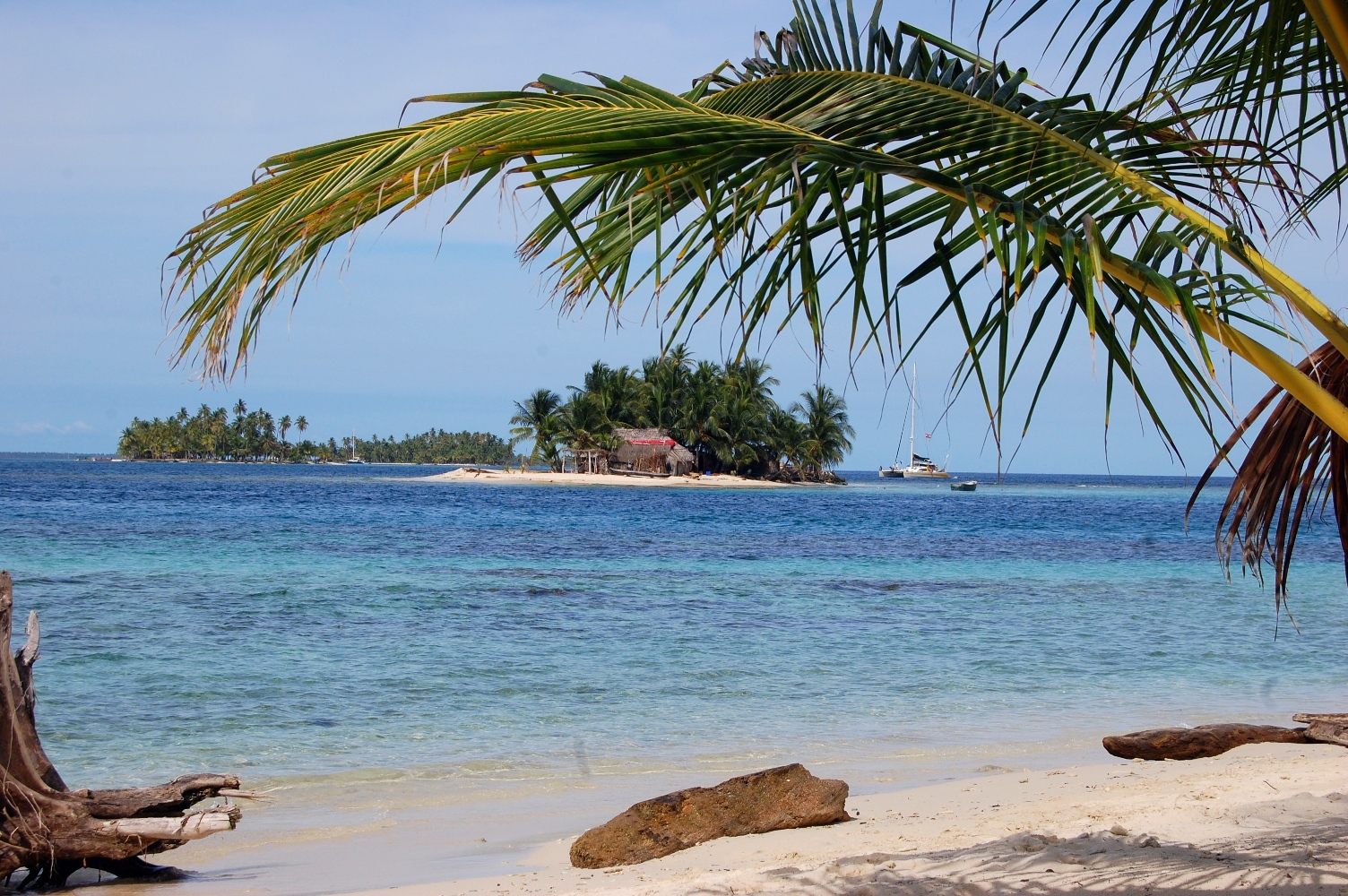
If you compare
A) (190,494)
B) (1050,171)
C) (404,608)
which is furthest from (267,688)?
(190,494)

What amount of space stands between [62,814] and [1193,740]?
19.8 feet

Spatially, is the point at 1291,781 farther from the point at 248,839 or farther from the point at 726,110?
the point at 248,839

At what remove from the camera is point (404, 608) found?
41.2 ft

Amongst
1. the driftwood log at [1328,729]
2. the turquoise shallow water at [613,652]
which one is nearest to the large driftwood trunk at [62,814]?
the turquoise shallow water at [613,652]

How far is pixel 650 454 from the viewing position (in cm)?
5850

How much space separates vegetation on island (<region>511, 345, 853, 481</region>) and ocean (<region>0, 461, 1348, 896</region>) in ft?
125

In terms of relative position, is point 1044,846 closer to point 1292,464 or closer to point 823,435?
point 1292,464

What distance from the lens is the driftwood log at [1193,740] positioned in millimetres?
6152

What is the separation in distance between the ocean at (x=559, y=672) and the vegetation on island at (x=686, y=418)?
37994 millimetres

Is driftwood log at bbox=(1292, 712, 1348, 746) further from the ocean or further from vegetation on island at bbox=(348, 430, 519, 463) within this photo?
vegetation on island at bbox=(348, 430, 519, 463)

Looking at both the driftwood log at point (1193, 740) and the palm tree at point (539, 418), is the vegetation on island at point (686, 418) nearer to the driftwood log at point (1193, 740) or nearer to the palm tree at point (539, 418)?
the palm tree at point (539, 418)

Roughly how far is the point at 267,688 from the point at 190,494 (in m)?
38.2

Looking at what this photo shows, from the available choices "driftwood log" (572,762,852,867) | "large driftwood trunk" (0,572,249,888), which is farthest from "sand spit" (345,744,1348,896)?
"large driftwood trunk" (0,572,249,888)

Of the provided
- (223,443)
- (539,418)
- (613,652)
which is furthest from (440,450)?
(613,652)
